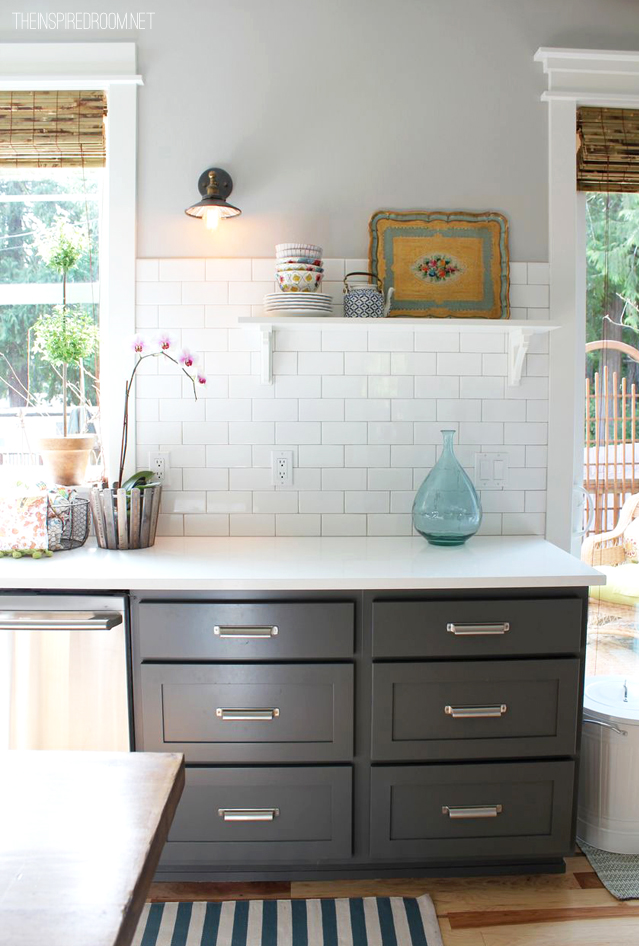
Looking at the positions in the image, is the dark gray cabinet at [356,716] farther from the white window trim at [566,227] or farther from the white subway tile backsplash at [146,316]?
the white subway tile backsplash at [146,316]

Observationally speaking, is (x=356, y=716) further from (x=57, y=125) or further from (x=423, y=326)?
(x=57, y=125)

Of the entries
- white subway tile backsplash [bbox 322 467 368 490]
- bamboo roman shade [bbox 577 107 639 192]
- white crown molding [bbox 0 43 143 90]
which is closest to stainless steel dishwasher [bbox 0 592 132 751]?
white subway tile backsplash [bbox 322 467 368 490]

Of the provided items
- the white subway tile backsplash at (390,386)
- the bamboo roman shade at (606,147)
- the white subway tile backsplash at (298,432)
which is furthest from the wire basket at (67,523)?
the bamboo roman shade at (606,147)

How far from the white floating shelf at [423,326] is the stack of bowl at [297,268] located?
100 mm

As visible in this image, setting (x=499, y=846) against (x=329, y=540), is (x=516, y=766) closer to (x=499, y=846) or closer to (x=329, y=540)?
(x=499, y=846)

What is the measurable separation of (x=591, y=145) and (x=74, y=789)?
256 centimetres

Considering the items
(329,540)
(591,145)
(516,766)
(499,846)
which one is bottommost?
(499,846)

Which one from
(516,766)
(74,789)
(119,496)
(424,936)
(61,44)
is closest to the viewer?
(74,789)

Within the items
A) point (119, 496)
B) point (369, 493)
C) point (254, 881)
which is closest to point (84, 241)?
point (119, 496)

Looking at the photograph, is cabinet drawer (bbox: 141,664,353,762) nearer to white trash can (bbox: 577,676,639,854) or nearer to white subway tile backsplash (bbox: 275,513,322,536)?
white subway tile backsplash (bbox: 275,513,322,536)

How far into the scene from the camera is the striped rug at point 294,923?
6.35 ft

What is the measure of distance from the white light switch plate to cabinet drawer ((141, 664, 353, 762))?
0.91 metres

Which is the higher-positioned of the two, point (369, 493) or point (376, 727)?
point (369, 493)

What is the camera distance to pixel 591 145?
2.62 metres
